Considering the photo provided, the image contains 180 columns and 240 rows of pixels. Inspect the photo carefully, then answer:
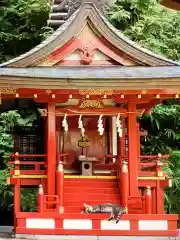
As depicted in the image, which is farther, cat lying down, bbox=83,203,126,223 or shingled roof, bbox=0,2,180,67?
shingled roof, bbox=0,2,180,67

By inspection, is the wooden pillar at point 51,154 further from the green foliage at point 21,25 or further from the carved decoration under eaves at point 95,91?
the green foliage at point 21,25

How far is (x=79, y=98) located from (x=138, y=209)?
8.47ft

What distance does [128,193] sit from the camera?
1020 cm

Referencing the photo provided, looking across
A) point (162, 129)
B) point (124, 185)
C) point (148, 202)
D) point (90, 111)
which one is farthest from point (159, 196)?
point (162, 129)

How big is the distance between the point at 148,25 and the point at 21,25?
4.34 m

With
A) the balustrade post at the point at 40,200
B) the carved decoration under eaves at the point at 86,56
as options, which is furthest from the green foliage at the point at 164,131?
the balustrade post at the point at 40,200

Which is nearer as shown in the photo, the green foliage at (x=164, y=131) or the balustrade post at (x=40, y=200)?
the balustrade post at (x=40, y=200)

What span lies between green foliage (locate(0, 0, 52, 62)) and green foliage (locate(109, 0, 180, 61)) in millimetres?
2305

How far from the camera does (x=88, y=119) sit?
1136 cm

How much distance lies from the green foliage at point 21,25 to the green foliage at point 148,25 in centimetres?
231

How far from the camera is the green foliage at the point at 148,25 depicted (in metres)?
16.0

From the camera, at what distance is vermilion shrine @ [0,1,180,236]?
945cm

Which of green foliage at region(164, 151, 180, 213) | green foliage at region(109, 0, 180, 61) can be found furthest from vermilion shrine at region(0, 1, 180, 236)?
green foliage at region(109, 0, 180, 61)

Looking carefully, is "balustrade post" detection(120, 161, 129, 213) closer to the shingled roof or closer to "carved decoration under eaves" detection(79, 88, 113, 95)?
"carved decoration under eaves" detection(79, 88, 113, 95)
